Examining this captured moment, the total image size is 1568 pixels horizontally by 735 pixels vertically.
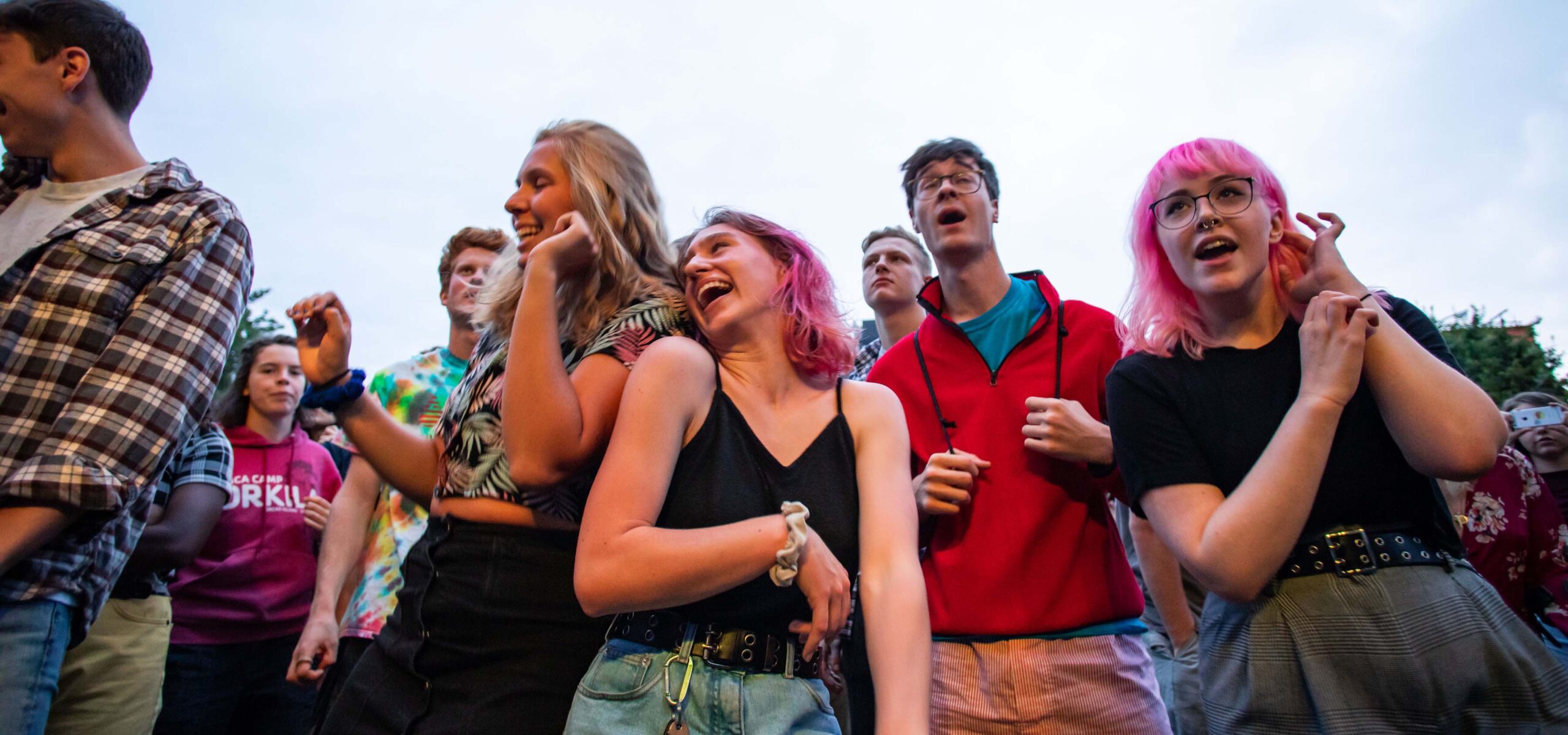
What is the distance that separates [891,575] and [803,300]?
74 centimetres

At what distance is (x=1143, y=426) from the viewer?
6.86 ft

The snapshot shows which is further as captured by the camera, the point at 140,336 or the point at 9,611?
the point at 140,336

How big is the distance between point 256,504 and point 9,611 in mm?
2270

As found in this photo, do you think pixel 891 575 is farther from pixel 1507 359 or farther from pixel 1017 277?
pixel 1507 359

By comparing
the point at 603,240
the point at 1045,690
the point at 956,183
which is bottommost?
the point at 1045,690

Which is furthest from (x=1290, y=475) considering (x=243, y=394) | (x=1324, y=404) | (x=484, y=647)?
(x=243, y=394)

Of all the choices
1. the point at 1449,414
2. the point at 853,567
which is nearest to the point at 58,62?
the point at 853,567

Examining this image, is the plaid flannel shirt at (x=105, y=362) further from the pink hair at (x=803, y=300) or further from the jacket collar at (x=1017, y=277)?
the jacket collar at (x=1017, y=277)

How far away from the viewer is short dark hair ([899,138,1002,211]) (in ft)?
10.6

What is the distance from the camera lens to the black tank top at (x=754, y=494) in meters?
1.76

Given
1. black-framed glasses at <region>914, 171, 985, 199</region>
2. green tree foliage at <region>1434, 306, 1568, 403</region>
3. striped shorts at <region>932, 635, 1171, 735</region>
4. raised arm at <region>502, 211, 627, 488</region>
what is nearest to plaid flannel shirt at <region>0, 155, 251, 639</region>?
raised arm at <region>502, 211, 627, 488</region>

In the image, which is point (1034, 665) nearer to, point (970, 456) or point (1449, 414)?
point (970, 456)

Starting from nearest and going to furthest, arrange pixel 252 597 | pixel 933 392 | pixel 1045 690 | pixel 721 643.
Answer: pixel 721 643, pixel 1045 690, pixel 933 392, pixel 252 597

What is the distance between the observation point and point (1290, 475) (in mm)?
1776
